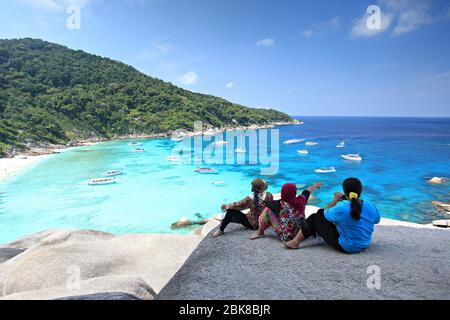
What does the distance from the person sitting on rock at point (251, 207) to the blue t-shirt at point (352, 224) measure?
4.93 ft

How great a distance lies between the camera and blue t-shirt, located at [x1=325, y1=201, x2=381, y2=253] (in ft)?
15.4

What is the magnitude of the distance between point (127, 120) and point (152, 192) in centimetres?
5935

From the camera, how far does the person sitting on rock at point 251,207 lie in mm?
5977

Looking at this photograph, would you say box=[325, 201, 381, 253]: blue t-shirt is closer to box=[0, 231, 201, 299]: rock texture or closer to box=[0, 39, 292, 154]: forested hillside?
box=[0, 231, 201, 299]: rock texture

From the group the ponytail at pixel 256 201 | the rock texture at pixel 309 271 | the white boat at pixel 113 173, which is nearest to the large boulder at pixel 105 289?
the rock texture at pixel 309 271

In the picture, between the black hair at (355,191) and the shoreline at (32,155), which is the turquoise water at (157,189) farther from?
the black hair at (355,191)

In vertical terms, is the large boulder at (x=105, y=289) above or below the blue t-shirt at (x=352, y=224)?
below

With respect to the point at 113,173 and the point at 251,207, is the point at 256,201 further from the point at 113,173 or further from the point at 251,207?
the point at 113,173

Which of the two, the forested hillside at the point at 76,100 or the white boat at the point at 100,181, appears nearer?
the white boat at the point at 100,181

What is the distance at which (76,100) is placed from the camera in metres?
79.5

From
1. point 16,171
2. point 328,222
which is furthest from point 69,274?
point 16,171

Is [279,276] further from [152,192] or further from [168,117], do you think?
[168,117]

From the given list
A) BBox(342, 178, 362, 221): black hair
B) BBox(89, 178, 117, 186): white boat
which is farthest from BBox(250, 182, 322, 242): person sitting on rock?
BBox(89, 178, 117, 186): white boat
